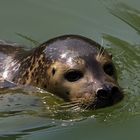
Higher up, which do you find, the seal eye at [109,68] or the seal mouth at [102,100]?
the seal eye at [109,68]

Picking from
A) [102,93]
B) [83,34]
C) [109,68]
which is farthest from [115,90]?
[83,34]

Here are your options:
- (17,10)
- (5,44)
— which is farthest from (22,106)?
(17,10)

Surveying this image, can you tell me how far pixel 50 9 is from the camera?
10664 mm

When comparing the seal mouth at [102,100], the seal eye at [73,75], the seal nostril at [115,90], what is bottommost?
the seal mouth at [102,100]

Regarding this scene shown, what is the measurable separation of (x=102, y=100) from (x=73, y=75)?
1.66ft

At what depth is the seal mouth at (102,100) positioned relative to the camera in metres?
6.92

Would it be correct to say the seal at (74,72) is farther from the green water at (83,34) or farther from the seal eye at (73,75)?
the green water at (83,34)

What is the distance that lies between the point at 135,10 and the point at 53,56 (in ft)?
11.3

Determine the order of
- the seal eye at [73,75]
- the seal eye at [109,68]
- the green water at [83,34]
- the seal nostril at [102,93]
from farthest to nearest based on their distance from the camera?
the seal eye at [109,68] < the seal eye at [73,75] < the seal nostril at [102,93] < the green water at [83,34]

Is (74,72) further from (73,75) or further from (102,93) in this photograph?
(102,93)

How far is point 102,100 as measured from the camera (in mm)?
6941

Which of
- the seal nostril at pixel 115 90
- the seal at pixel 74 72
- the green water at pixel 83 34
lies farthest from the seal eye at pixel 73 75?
the seal nostril at pixel 115 90

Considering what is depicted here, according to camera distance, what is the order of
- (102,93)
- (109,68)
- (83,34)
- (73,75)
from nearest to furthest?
(102,93)
(73,75)
(109,68)
(83,34)

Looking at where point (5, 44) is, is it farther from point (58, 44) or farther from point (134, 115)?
point (134, 115)
